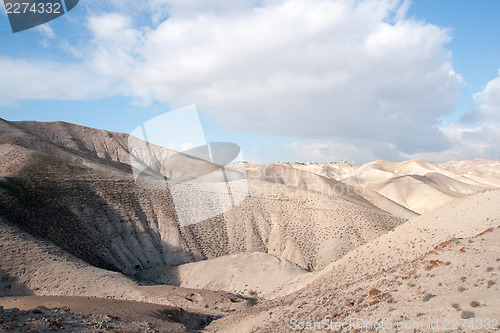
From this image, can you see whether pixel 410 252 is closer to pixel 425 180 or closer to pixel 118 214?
pixel 118 214

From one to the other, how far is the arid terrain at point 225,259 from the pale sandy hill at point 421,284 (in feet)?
0.20

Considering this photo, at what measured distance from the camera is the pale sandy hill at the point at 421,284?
8.02m

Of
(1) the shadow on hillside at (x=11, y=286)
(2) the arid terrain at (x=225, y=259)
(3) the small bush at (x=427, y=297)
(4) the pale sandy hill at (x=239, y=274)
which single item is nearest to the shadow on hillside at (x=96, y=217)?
(2) the arid terrain at (x=225, y=259)

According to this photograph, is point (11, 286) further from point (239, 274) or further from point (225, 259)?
point (239, 274)

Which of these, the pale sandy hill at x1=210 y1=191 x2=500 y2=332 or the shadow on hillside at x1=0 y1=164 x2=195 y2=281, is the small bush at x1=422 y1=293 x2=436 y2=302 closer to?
the pale sandy hill at x1=210 y1=191 x2=500 y2=332

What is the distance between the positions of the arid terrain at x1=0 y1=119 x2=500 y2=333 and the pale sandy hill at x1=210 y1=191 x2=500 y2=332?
60 millimetres

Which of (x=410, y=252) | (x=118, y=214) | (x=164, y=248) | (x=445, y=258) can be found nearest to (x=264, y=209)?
(x=164, y=248)

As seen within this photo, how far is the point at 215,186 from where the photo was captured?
157 feet

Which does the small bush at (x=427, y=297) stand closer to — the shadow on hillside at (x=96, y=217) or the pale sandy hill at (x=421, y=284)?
the pale sandy hill at (x=421, y=284)

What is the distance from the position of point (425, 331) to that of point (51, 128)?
105 metres

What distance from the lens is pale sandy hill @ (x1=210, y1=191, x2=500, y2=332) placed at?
8016mm

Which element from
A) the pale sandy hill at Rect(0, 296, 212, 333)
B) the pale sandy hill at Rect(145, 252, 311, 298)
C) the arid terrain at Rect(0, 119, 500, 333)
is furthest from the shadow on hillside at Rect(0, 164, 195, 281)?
the pale sandy hill at Rect(0, 296, 212, 333)

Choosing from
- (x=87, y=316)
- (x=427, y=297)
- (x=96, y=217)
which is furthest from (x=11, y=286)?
(x=427, y=297)

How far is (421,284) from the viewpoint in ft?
32.0
